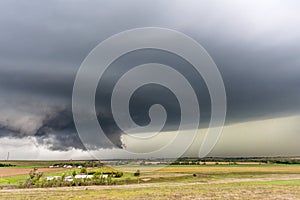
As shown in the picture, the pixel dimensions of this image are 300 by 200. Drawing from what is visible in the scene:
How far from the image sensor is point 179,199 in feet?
153

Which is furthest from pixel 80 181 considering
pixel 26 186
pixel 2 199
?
pixel 2 199

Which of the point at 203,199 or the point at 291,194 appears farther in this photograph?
the point at 291,194

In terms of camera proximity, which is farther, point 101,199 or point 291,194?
point 291,194

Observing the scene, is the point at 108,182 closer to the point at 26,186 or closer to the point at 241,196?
the point at 26,186

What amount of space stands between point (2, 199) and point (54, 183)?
2856 centimetres

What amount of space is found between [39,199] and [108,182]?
109 ft

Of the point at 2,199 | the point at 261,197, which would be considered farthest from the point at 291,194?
the point at 2,199

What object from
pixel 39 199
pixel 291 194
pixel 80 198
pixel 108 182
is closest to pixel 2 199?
pixel 39 199

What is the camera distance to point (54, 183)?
258 ft

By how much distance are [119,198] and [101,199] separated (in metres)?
2.86

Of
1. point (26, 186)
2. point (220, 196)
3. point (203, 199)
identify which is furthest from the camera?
point (26, 186)

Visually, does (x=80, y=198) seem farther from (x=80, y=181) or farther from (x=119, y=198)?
(x=80, y=181)

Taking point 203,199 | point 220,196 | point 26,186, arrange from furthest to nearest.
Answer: point 26,186 → point 220,196 → point 203,199

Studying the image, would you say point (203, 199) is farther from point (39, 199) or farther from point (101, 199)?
point (39, 199)
